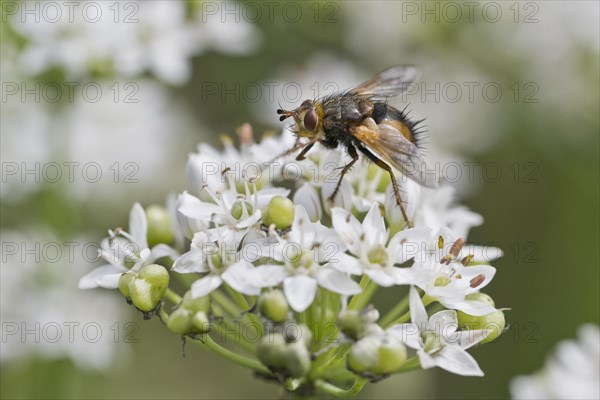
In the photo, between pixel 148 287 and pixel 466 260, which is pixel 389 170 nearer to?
pixel 466 260

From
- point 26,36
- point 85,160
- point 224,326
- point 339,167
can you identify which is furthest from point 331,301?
point 85,160

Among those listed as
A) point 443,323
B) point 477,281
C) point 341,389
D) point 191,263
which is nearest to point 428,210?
point 477,281

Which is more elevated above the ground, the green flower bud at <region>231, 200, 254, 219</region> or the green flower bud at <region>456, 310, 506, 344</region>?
the green flower bud at <region>231, 200, 254, 219</region>

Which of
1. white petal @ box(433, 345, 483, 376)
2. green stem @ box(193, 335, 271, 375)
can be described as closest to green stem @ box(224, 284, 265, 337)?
green stem @ box(193, 335, 271, 375)

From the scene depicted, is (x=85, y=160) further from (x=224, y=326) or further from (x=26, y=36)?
(x=224, y=326)

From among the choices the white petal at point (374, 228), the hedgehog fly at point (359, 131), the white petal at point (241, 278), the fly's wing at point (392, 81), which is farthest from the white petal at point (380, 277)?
the fly's wing at point (392, 81)

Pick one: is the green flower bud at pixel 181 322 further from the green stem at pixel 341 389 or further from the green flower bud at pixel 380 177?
the green flower bud at pixel 380 177

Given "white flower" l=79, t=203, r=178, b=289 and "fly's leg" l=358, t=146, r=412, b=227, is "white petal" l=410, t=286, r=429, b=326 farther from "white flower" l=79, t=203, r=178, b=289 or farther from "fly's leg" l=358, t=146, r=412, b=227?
"white flower" l=79, t=203, r=178, b=289
